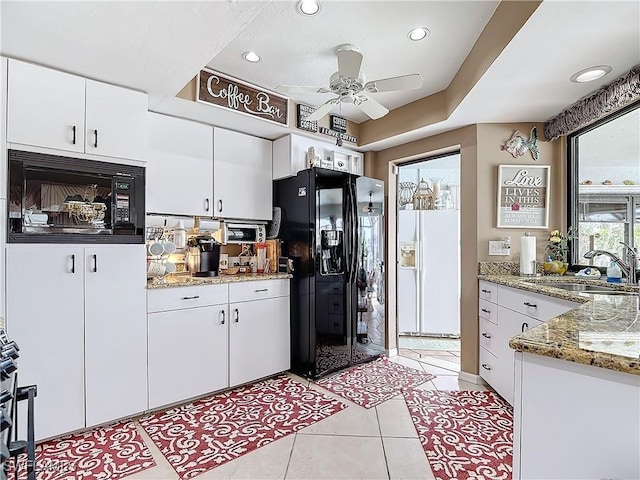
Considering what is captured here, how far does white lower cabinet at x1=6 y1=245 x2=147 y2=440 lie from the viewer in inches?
80.4

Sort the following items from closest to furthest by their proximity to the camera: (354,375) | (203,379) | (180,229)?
(203,379), (180,229), (354,375)

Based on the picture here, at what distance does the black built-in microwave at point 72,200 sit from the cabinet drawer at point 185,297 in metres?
0.41

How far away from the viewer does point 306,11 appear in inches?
80.0

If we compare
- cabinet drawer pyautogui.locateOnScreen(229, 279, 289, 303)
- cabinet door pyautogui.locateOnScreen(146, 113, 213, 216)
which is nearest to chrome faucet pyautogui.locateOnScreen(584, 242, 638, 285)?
cabinet drawer pyautogui.locateOnScreen(229, 279, 289, 303)

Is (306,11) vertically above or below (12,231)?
above

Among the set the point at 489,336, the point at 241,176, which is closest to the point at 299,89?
the point at 241,176

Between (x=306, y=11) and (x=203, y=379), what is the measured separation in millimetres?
2554

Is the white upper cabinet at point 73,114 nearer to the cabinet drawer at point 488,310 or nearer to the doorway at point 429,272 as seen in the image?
the cabinet drawer at point 488,310

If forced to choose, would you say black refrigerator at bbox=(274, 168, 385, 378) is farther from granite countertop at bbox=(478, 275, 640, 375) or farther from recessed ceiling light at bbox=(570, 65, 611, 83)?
granite countertop at bbox=(478, 275, 640, 375)

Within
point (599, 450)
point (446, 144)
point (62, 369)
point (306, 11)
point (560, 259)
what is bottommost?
point (62, 369)

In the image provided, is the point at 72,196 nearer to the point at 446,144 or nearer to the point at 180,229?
the point at 180,229

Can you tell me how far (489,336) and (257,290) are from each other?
1933mm

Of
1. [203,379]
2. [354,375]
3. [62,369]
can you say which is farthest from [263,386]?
[62,369]

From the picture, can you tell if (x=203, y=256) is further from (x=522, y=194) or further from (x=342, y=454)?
(x=522, y=194)
